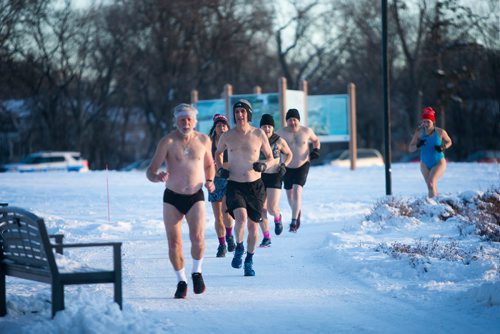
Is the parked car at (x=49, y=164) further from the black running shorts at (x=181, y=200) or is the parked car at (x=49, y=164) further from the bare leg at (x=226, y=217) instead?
the black running shorts at (x=181, y=200)

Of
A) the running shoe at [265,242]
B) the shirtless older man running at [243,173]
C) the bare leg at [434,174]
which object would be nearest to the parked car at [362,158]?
the bare leg at [434,174]

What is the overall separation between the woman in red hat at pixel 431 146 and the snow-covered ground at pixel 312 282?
2.25 ft

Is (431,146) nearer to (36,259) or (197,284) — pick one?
(197,284)

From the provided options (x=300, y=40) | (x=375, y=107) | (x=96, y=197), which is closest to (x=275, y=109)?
(x=96, y=197)

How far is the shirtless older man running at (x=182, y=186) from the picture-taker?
9.41 m

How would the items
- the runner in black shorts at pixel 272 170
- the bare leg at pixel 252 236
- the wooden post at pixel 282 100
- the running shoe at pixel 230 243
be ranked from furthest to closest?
the wooden post at pixel 282 100
the runner in black shorts at pixel 272 170
the running shoe at pixel 230 243
the bare leg at pixel 252 236

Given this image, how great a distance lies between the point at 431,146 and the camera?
720 inches

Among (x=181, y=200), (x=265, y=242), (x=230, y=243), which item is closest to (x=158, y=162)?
(x=181, y=200)

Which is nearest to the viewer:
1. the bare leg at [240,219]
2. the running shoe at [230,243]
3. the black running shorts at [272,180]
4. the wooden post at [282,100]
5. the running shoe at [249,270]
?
the running shoe at [249,270]

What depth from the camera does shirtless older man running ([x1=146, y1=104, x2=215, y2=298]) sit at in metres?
9.41

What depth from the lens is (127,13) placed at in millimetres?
56812

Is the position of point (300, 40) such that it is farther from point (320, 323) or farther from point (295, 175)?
point (320, 323)

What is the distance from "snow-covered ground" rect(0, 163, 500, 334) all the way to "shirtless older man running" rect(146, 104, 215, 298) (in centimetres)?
45

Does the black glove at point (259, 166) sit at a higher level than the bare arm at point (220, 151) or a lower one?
A: lower
